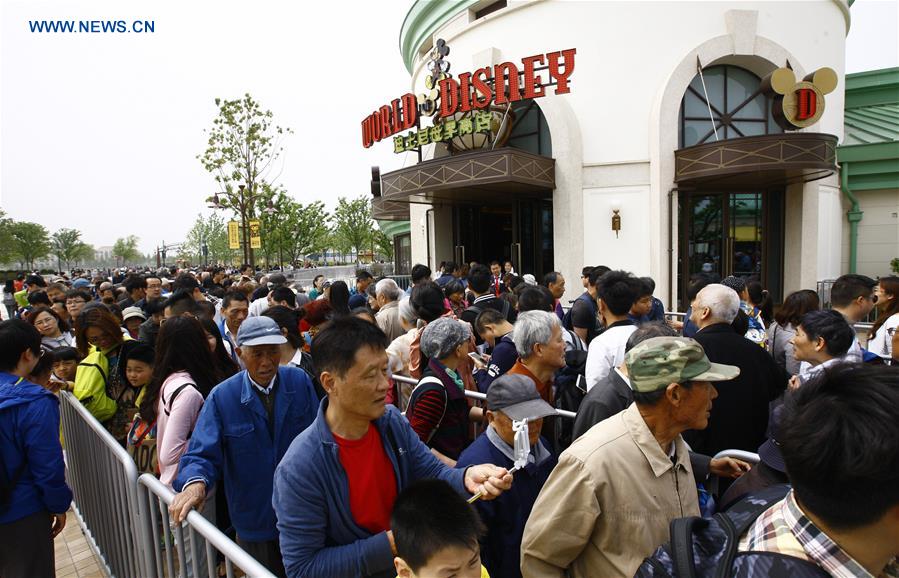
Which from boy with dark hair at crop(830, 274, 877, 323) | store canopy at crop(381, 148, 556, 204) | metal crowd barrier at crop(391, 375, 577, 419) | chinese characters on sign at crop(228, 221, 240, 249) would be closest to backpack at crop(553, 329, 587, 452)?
metal crowd barrier at crop(391, 375, 577, 419)

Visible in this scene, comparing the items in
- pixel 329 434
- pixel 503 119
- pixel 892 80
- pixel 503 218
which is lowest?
pixel 329 434

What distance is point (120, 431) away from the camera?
13.8 feet

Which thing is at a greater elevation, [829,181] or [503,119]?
[503,119]

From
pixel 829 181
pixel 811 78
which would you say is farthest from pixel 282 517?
pixel 829 181

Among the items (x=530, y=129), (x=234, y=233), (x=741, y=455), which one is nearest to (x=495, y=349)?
(x=741, y=455)

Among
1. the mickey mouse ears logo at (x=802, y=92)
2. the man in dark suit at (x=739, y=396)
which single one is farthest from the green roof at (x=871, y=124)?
the man in dark suit at (x=739, y=396)

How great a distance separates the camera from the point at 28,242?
61062 millimetres

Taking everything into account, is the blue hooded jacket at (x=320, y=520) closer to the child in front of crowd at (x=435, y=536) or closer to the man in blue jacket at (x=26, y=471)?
the child in front of crowd at (x=435, y=536)

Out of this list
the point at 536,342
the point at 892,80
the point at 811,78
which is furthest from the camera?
the point at 892,80

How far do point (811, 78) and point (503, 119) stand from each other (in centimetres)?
896

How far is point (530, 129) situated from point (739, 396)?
1513 centimetres

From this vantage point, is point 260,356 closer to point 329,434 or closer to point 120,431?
point 329,434

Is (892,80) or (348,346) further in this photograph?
(892,80)

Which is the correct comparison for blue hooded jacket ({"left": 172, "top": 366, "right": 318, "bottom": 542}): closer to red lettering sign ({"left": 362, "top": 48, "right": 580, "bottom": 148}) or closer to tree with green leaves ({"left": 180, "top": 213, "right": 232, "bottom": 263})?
red lettering sign ({"left": 362, "top": 48, "right": 580, "bottom": 148})
